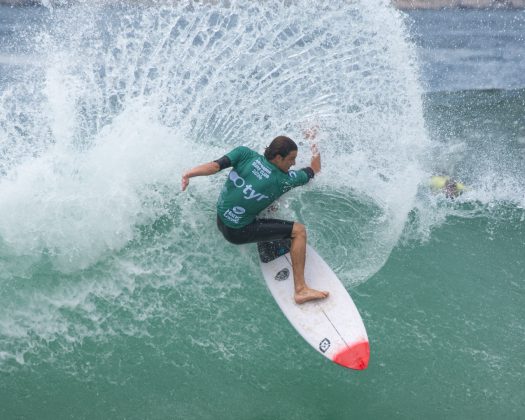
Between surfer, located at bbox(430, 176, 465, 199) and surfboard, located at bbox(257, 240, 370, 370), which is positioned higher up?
surfer, located at bbox(430, 176, 465, 199)

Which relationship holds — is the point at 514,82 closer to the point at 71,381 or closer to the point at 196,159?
the point at 196,159

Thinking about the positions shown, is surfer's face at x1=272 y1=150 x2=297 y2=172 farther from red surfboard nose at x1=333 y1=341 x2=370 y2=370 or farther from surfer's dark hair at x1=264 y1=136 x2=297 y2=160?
red surfboard nose at x1=333 y1=341 x2=370 y2=370

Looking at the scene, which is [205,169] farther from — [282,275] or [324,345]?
[324,345]

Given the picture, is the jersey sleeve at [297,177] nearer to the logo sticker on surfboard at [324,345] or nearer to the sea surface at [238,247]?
the sea surface at [238,247]

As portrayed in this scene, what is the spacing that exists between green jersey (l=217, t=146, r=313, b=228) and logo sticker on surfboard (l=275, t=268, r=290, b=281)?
74cm

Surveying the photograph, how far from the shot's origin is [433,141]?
9953 millimetres

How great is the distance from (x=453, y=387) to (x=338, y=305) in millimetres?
1305

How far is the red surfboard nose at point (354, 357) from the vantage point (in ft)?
17.6

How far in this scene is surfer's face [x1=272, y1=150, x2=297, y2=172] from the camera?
531 cm

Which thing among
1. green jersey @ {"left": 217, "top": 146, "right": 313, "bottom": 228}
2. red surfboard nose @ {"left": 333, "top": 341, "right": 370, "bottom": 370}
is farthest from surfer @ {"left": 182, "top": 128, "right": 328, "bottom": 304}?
red surfboard nose @ {"left": 333, "top": 341, "right": 370, "bottom": 370}

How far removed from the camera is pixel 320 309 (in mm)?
5734

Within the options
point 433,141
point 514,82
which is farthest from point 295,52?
point 514,82

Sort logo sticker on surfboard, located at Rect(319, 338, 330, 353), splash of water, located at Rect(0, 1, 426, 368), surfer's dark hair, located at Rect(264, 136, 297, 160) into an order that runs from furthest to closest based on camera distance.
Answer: splash of water, located at Rect(0, 1, 426, 368) → logo sticker on surfboard, located at Rect(319, 338, 330, 353) → surfer's dark hair, located at Rect(264, 136, 297, 160)

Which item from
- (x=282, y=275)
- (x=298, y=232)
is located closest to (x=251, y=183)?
A: (x=298, y=232)
